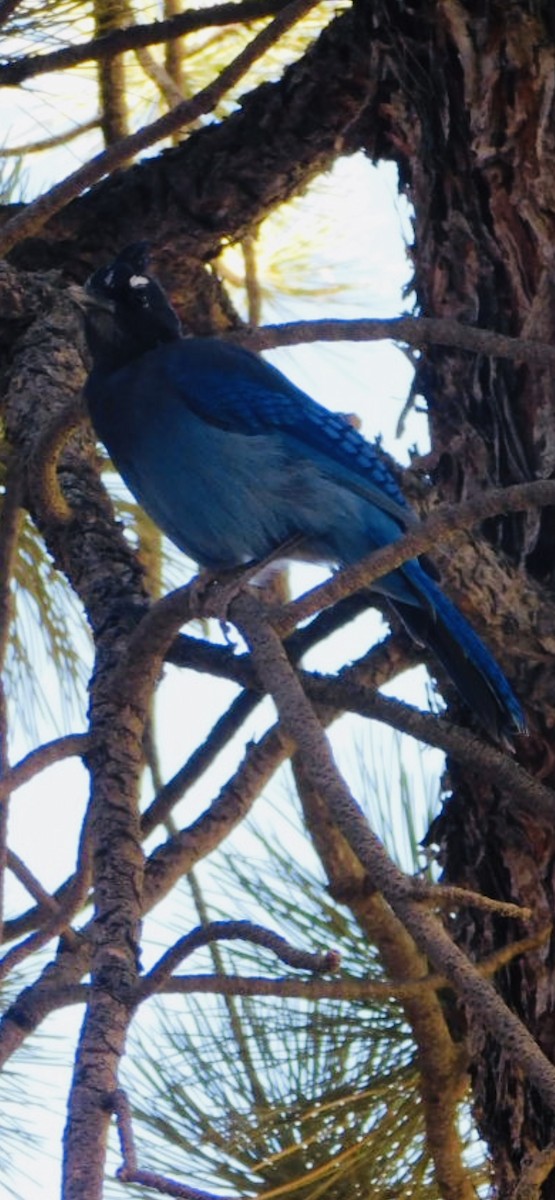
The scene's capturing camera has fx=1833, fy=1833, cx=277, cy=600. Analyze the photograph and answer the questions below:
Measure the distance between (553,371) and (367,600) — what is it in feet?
1.51

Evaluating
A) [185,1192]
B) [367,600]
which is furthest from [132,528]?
[185,1192]

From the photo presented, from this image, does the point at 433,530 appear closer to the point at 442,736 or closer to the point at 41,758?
the point at 442,736

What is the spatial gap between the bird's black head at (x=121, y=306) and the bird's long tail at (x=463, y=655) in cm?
76

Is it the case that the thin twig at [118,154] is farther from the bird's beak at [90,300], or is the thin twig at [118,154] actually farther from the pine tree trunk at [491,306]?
the bird's beak at [90,300]

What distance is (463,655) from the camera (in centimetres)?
265

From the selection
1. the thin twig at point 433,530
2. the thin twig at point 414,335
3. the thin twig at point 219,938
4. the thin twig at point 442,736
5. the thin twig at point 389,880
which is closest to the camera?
the thin twig at point 389,880

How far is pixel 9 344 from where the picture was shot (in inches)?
123

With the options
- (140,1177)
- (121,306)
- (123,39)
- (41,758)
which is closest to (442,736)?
(41,758)

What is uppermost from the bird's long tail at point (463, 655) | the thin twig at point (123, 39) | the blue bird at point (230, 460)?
the thin twig at point (123, 39)

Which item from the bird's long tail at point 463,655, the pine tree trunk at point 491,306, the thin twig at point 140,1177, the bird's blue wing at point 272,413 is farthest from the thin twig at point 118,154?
the thin twig at point 140,1177

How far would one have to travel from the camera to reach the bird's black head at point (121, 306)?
10.4ft

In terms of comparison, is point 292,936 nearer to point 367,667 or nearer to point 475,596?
point 367,667

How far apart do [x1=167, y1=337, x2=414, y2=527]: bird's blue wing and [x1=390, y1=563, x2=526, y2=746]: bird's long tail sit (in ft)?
0.79

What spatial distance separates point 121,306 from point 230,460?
401 millimetres
